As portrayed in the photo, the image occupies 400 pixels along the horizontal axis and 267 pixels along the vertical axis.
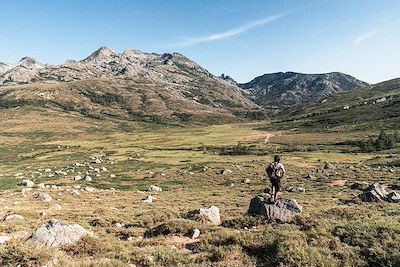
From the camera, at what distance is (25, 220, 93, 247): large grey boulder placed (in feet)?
57.4

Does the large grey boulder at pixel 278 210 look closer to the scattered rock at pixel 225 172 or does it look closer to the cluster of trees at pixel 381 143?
Result: the scattered rock at pixel 225 172

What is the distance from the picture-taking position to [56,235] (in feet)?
59.1

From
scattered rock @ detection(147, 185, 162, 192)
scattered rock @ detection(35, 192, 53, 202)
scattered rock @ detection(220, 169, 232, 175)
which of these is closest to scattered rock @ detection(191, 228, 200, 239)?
A: scattered rock @ detection(35, 192, 53, 202)

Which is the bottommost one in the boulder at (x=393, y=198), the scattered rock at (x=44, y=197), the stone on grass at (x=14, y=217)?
the scattered rock at (x=44, y=197)

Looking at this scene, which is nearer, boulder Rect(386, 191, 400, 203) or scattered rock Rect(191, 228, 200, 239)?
scattered rock Rect(191, 228, 200, 239)

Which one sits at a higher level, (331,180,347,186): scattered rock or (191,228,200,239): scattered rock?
(191,228,200,239): scattered rock

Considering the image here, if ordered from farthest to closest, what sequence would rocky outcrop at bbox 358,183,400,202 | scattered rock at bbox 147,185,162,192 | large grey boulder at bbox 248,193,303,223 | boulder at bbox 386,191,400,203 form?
scattered rock at bbox 147,185,162,192, rocky outcrop at bbox 358,183,400,202, boulder at bbox 386,191,400,203, large grey boulder at bbox 248,193,303,223

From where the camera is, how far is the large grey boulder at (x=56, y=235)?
17484mm

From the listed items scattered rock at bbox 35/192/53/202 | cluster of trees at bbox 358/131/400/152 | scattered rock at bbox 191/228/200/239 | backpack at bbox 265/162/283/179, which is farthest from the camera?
cluster of trees at bbox 358/131/400/152

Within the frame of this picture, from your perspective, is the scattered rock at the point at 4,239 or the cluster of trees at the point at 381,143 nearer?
the scattered rock at the point at 4,239

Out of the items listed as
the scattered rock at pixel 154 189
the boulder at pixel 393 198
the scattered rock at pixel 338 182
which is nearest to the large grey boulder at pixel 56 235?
the boulder at pixel 393 198

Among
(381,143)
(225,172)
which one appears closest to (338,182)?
(225,172)

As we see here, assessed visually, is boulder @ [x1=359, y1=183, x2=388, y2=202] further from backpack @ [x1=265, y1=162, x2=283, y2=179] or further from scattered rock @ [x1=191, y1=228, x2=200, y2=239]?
scattered rock @ [x1=191, y1=228, x2=200, y2=239]

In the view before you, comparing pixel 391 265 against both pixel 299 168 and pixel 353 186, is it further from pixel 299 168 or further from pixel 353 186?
pixel 299 168
